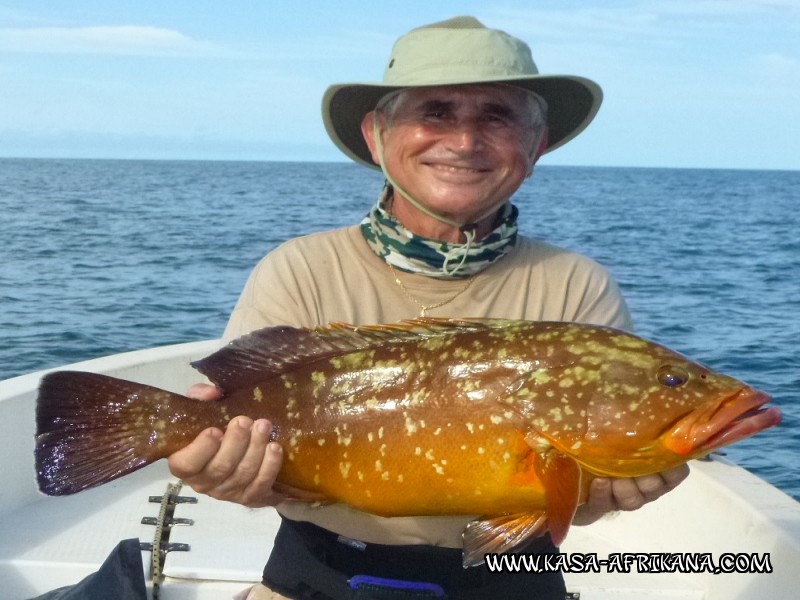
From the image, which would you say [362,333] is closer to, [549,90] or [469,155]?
[469,155]

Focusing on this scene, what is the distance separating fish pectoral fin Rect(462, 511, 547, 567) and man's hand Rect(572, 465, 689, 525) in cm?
23

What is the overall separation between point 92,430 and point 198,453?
0.37 m

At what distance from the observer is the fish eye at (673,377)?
301cm

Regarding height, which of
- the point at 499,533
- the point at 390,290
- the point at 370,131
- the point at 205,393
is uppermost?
the point at 370,131

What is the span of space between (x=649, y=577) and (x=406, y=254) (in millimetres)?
2967

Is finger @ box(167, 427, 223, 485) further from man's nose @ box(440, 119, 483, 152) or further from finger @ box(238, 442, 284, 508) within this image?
man's nose @ box(440, 119, 483, 152)

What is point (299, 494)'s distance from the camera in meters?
3.11

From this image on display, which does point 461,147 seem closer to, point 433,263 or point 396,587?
point 433,263

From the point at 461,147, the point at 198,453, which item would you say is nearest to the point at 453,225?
the point at 461,147

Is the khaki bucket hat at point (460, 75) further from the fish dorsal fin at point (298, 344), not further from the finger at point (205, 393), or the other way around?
the finger at point (205, 393)

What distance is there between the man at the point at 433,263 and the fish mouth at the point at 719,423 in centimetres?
26

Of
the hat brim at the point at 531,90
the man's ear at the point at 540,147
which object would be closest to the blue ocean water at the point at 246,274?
the hat brim at the point at 531,90

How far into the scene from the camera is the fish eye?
301 centimetres

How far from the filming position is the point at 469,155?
3.38 m
